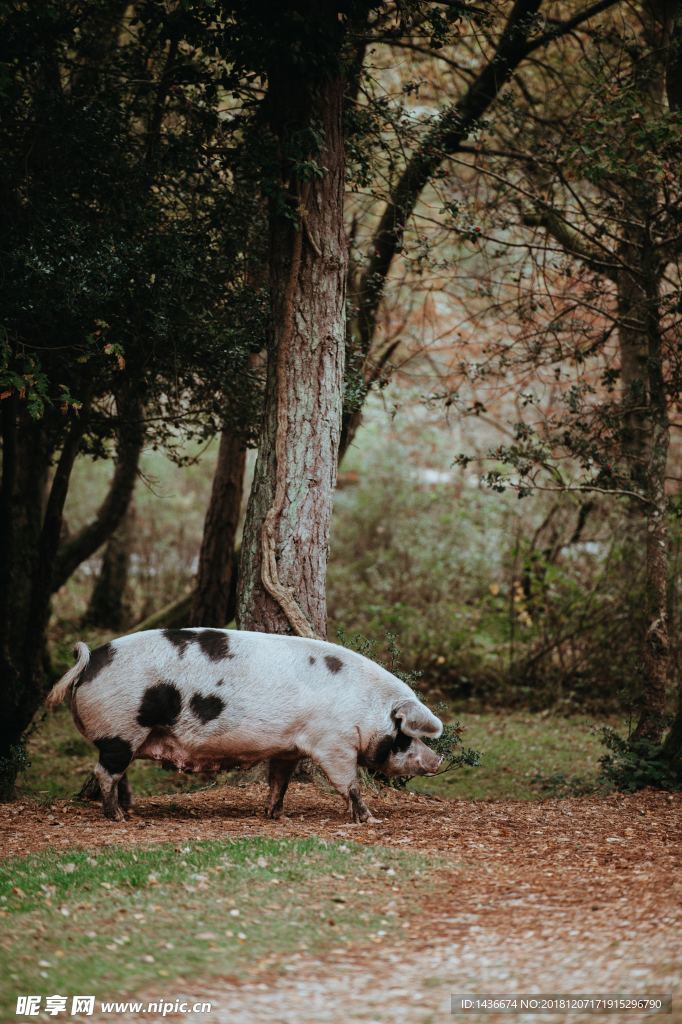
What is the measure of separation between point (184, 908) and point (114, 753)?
226cm

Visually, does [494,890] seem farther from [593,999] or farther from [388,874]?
[593,999]

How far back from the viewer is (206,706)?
23.3 ft

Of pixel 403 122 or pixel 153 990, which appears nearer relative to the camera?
pixel 153 990

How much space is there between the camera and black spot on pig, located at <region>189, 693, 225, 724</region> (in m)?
7.09

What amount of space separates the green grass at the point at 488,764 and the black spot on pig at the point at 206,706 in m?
3.08

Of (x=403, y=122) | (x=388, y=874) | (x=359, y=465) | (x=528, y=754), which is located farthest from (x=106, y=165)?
(x=359, y=465)

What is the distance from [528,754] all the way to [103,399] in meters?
6.70

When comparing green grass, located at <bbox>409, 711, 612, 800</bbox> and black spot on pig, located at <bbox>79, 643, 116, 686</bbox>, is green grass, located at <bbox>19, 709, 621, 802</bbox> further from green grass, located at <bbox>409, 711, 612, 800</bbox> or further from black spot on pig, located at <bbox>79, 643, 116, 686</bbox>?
black spot on pig, located at <bbox>79, 643, 116, 686</bbox>

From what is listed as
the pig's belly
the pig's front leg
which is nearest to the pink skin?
the pig's front leg

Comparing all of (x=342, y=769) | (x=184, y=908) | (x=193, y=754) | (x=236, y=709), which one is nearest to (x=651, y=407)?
(x=342, y=769)

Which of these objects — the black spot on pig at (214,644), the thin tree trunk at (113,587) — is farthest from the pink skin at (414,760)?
the thin tree trunk at (113,587)

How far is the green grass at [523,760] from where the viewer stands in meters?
10.7

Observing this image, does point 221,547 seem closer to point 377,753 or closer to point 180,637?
point 180,637

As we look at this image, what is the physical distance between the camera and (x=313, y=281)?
8.73 meters
